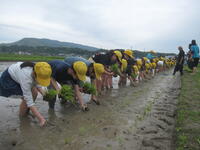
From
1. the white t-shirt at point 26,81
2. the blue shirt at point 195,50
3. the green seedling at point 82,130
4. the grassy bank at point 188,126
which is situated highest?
the blue shirt at point 195,50

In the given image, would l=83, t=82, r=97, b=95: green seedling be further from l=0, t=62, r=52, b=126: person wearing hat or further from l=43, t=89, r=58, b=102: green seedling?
l=0, t=62, r=52, b=126: person wearing hat

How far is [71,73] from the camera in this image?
4.85m

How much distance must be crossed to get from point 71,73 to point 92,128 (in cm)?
148

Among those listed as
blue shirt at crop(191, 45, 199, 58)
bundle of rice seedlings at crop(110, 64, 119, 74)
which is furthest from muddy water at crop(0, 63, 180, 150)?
blue shirt at crop(191, 45, 199, 58)

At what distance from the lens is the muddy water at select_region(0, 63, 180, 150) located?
3268mm

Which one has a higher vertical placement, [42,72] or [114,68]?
[42,72]

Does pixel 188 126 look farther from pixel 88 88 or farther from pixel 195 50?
pixel 195 50

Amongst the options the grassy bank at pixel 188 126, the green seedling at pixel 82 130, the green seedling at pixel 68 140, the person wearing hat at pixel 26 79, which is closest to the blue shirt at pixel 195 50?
the grassy bank at pixel 188 126

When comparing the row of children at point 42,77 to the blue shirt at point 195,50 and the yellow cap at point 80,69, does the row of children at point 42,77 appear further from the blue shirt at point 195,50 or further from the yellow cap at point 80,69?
the blue shirt at point 195,50

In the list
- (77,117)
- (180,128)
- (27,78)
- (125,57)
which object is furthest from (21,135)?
(125,57)

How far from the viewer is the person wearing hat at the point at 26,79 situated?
12.3 feet

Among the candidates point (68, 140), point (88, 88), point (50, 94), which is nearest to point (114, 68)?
point (88, 88)

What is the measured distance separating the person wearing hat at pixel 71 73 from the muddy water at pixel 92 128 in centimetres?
53

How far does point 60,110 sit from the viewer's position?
5.15m
